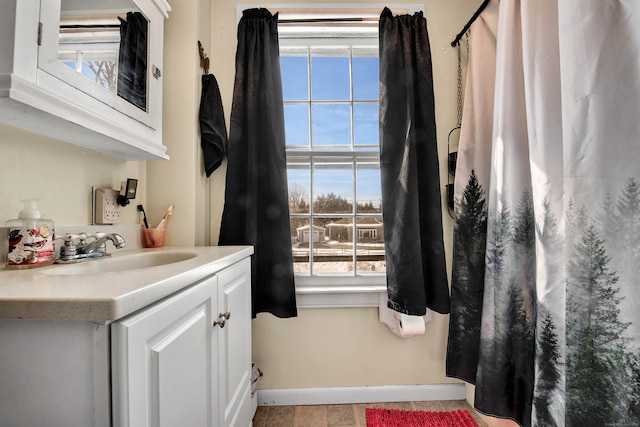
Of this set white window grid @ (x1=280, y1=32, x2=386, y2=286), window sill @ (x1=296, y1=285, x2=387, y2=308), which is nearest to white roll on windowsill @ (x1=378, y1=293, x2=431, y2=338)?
window sill @ (x1=296, y1=285, x2=387, y2=308)

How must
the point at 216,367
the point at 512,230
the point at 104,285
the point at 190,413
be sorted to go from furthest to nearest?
the point at 512,230, the point at 216,367, the point at 190,413, the point at 104,285

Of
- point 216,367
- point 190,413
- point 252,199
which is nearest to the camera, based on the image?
point 190,413

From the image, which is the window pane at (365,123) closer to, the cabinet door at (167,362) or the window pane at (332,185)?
the window pane at (332,185)

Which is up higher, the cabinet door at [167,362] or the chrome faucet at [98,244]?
the chrome faucet at [98,244]

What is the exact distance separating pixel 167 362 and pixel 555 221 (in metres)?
1.22

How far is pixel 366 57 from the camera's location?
1.85 meters

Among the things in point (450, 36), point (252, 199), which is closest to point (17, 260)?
point (252, 199)

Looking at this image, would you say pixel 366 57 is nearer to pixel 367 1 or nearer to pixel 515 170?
pixel 367 1

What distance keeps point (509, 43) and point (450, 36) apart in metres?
0.65

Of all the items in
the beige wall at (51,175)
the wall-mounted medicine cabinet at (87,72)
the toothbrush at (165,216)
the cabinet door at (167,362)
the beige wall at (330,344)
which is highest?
the wall-mounted medicine cabinet at (87,72)

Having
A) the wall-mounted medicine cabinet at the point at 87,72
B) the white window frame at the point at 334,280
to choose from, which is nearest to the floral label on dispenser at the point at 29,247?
the wall-mounted medicine cabinet at the point at 87,72

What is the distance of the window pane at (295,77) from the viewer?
184 centimetres

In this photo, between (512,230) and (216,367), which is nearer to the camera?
(216,367)

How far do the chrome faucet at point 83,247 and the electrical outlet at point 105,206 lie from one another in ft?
0.46
